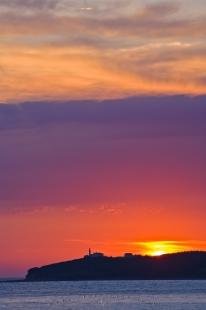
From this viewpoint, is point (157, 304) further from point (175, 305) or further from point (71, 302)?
point (71, 302)

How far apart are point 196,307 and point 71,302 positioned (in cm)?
→ 2020

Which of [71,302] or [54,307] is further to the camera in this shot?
[71,302]

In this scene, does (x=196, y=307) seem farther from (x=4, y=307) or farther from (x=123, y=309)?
(x=4, y=307)

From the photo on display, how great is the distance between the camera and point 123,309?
99.6 metres

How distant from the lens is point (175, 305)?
104m

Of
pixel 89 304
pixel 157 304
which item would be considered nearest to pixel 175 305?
pixel 157 304

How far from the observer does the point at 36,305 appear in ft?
355

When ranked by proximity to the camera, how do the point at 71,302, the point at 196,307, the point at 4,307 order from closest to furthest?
the point at 196,307 < the point at 4,307 < the point at 71,302

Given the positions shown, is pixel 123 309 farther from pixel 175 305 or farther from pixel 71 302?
pixel 71 302

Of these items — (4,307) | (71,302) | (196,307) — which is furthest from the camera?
(71,302)

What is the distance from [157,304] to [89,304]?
7.27 meters

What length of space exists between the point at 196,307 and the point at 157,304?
29.3ft

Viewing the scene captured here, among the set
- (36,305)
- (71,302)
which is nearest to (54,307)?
(36,305)

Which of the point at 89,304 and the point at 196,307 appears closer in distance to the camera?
the point at 196,307
